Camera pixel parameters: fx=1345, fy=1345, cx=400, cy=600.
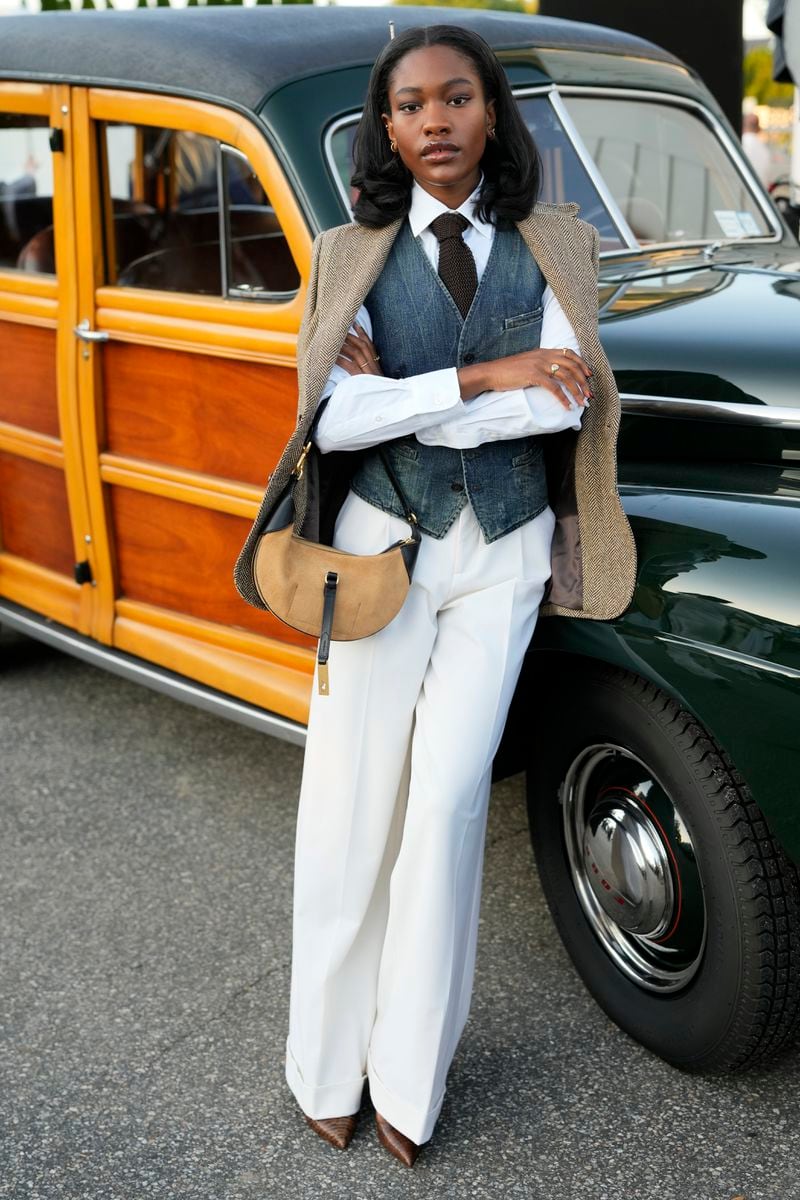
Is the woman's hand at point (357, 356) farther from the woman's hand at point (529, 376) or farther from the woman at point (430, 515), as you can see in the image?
→ the woman's hand at point (529, 376)

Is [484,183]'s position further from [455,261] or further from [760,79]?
[760,79]

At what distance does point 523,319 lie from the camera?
2.12 m

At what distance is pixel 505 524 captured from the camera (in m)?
2.17

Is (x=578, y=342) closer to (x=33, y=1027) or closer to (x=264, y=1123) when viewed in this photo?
(x=264, y=1123)

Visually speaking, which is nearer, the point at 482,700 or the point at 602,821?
the point at 482,700

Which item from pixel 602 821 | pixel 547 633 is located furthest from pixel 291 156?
pixel 602 821

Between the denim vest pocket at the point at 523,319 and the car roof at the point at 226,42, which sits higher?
the car roof at the point at 226,42

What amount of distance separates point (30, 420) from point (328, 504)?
1921mm

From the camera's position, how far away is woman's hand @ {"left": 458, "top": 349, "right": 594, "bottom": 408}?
2.04 meters

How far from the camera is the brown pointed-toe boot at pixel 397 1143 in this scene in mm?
2322

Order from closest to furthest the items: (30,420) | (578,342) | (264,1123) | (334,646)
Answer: (578,342) < (334,646) < (264,1123) < (30,420)

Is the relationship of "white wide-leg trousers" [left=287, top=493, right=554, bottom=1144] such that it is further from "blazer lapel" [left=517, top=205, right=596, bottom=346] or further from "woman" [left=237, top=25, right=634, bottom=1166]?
"blazer lapel" [left=517, top=205, right=596, bottom=346]

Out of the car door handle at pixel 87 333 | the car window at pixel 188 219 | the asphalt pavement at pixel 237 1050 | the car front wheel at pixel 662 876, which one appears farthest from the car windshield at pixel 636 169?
the asphalt pavement at pixel 237 1050

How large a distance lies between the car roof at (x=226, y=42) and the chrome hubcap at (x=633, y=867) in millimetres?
1658
